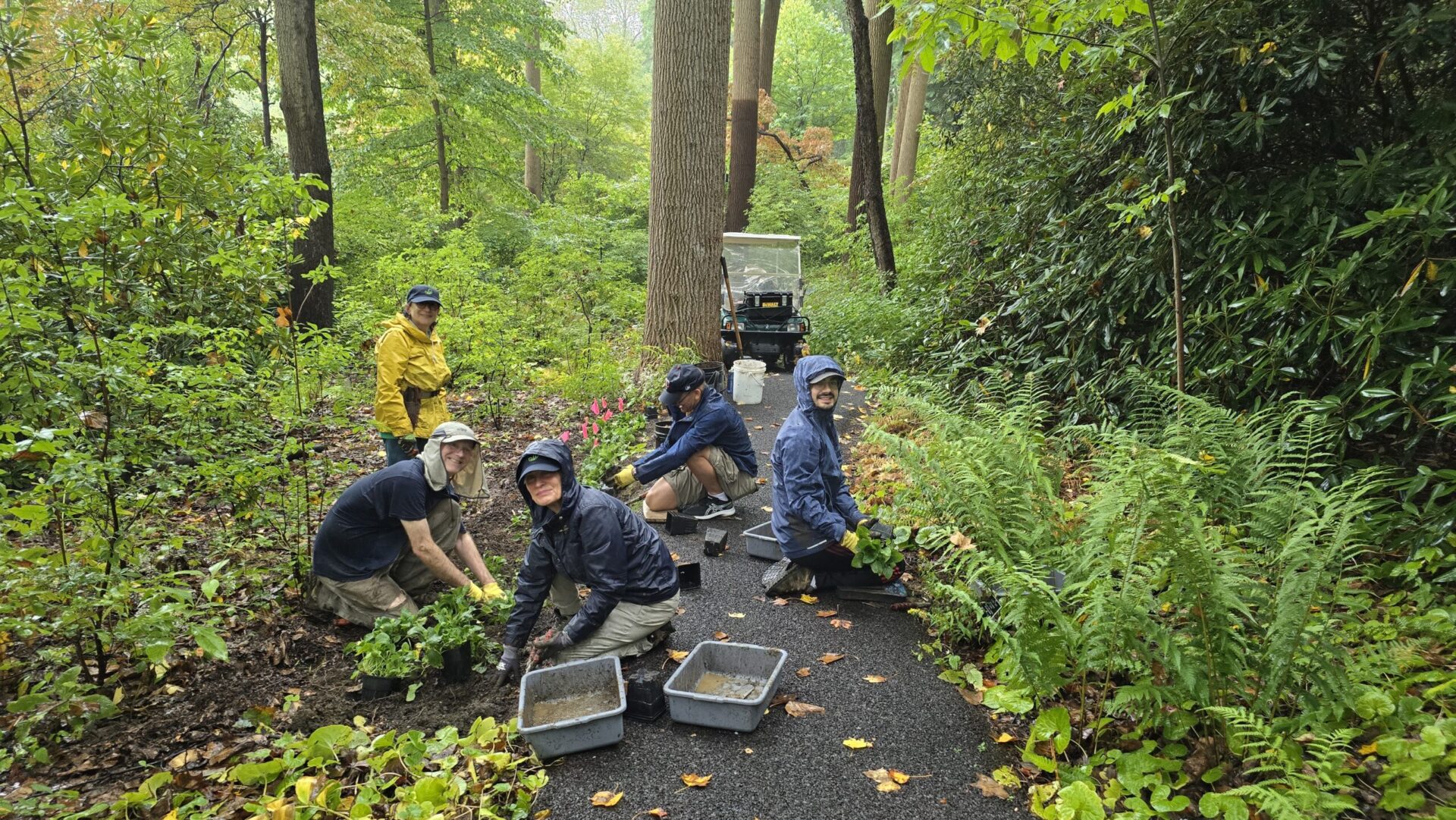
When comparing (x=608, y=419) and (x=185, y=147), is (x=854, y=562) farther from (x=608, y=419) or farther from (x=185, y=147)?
(x=185, y=147)

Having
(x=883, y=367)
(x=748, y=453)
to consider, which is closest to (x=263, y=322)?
(x=748, y=453)

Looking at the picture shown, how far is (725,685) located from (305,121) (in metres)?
10.4

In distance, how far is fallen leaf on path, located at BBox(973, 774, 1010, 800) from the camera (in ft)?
9.52

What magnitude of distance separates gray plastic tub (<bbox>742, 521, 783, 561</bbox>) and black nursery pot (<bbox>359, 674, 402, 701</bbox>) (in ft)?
8.10

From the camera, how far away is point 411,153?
1725 cm

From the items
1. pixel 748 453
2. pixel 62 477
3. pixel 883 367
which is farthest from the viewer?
pixel 883 367

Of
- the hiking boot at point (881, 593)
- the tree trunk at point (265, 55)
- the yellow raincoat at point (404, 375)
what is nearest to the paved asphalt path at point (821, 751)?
the hiking boot at point (881, 593)

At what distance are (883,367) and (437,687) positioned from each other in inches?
310

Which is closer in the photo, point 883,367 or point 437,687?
point 437,687

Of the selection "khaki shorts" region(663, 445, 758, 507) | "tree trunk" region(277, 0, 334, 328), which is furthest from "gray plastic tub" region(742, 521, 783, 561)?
"tree trunk" region(277, 0, 334, 328)

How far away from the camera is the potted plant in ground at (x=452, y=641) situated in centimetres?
381

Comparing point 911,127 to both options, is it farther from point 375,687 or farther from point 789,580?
point 375,687

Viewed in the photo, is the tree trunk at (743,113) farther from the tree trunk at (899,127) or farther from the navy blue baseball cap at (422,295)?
the navy blue baseball cap at (422,295)

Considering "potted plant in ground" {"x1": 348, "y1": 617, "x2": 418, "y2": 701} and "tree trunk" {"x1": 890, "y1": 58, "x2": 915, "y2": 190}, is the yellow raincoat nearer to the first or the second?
"potted plant in ground" {"x1": 348, "y1": 617, "x2": 418, "y2": 701}
